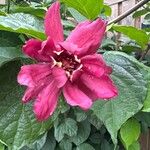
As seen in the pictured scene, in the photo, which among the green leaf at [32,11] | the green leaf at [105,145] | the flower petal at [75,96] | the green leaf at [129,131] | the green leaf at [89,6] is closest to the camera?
the flower petal at [75,96]

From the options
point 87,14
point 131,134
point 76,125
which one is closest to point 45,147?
point 76,125

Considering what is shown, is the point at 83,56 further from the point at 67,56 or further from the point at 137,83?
the point at 137,83

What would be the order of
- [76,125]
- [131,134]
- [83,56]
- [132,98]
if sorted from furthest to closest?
[76,125] → [131,134] → [132,98] → [83,56]

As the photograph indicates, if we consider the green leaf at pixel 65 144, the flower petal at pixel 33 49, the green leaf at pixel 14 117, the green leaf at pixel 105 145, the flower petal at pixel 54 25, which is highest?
the flower petal at pixel 54 25

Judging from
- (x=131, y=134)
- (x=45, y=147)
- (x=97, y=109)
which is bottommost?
(x=45, y=147)

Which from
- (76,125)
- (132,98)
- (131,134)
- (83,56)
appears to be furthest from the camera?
(76,125)

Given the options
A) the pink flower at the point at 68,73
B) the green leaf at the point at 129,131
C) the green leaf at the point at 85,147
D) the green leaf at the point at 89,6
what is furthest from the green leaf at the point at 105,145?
the pink flower at the point at 68,73

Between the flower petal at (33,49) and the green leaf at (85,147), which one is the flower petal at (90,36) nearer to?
the flower petal at (33,49)
